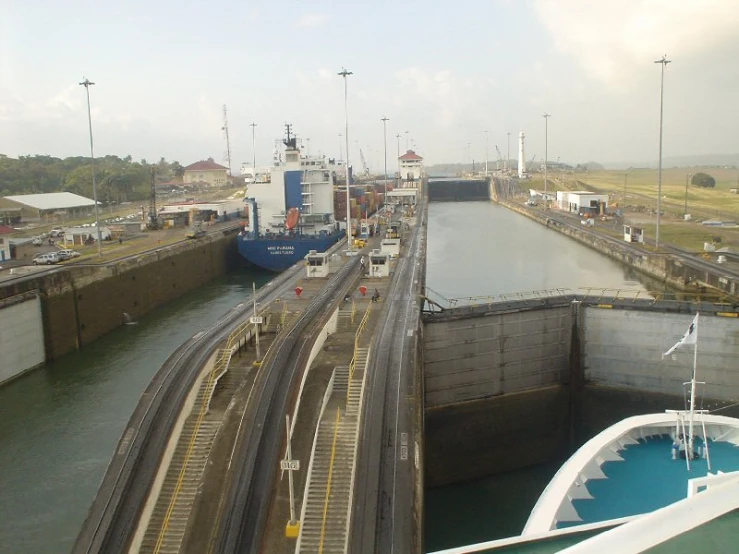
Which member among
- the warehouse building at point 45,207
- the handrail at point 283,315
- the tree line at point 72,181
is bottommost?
the handrail at point 283,315

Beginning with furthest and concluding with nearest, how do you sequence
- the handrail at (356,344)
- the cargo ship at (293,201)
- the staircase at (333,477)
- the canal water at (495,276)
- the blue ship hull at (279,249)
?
the cargo ship at (293,201) → the blue ship hull at (279,249) → the canal water at (495,276) → the handrail at (356,344) → the staircase at (333,477)

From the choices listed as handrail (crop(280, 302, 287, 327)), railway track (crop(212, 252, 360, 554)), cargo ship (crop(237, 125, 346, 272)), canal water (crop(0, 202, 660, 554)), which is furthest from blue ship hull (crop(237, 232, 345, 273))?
railway track (crop(212, 252, 360, 554))

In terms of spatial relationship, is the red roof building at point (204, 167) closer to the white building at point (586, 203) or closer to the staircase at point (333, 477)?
the white building at point (586, 203)

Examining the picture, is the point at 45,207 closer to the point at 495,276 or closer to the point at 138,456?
the point at 495,276

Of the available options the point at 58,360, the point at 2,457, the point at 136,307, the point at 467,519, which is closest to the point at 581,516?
the point at 467,519

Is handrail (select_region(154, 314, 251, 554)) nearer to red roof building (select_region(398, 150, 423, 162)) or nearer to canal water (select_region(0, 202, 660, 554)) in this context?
canal water (select_region(0, 202, 660, 554))

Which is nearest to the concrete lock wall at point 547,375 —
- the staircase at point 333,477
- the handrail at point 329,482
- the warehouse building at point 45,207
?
the staircase at point 333,477
